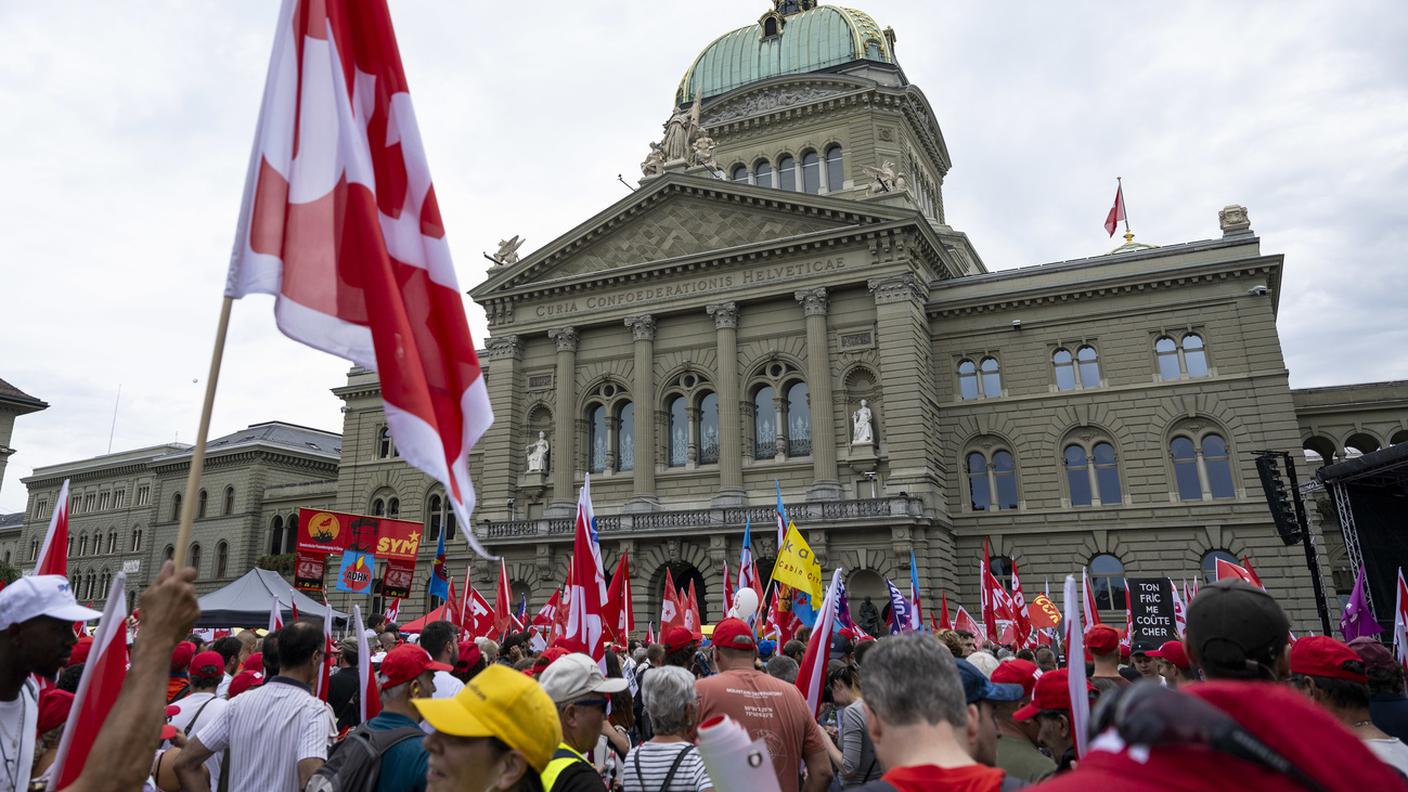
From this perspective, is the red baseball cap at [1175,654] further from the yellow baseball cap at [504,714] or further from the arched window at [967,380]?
the arched window at [967,380]

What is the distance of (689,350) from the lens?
109 feet

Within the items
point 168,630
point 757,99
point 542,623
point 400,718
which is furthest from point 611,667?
point 757,99

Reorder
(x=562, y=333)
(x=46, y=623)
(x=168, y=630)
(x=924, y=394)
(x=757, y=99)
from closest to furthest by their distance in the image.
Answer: (x=168, y=630)
(x=46, y=623)
(x=924, y=394)
(x=562, y=333)
(x=757, y=99)

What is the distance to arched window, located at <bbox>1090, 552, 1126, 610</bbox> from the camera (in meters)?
28.3

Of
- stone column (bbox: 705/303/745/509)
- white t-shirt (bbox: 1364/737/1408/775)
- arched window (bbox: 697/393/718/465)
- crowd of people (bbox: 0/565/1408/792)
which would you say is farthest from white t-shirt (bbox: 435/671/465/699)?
arched window (bbox: 697/393/718/465)

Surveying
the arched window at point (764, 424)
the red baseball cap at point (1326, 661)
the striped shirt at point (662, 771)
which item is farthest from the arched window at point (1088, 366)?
the striped shirt at point (662, 771)

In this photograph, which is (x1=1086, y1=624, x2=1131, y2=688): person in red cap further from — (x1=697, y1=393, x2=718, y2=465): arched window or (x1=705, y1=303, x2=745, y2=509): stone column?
(x1=697, y1=393, x2=718, y2=465): arched window

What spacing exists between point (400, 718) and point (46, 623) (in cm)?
169

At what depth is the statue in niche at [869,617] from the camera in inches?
1069

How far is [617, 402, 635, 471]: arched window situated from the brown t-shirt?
28224mm

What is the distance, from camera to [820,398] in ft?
99.4

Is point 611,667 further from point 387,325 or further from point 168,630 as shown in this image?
point 168,630

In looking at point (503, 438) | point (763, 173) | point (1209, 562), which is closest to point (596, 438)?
point (503, 438)

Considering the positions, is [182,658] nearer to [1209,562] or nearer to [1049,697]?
[1049,697]
